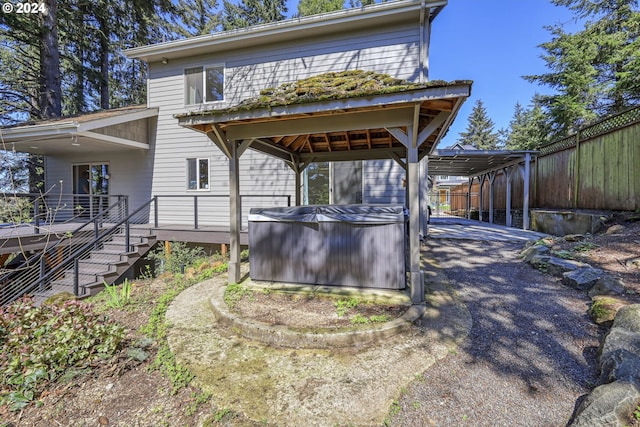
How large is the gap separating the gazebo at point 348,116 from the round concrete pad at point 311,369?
2.76ft

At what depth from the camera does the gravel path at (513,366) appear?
2004 millimetres

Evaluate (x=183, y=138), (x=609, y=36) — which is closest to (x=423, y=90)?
(x=183, y=138)

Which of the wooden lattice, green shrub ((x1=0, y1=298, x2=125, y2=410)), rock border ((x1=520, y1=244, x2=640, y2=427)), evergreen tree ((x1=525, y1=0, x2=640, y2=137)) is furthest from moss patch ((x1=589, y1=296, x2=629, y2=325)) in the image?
evergreen tree ((x1=525, y1=0, x2=640, y2=137))

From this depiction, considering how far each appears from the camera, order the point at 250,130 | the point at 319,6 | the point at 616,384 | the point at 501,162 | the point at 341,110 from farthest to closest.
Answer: the point at 319,6, the point at 501,162, the point at 250,130, the point at 341,110, the point at 616,384

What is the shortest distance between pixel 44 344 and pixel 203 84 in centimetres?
820

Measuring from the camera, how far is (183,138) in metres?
9.09

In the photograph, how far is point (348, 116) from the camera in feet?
12.6

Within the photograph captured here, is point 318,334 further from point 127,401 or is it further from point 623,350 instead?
point 623,350

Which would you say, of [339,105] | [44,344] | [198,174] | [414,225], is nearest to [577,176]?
[414,225]

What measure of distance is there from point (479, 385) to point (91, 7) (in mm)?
18678

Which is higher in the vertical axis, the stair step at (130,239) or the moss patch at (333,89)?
the moss patch at (333,89)

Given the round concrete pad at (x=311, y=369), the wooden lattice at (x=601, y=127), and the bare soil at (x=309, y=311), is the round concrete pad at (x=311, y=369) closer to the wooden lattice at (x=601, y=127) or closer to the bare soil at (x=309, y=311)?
the bare soil at (x=309, y=311)

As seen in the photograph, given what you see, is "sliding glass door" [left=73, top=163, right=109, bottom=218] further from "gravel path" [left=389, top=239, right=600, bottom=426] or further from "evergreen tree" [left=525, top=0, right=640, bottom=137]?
"evergreen tree" [left=525, top=0, right=640, bottom=137]

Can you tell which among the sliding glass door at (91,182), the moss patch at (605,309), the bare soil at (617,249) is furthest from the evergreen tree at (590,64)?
the sliding glass door at (91,182)
